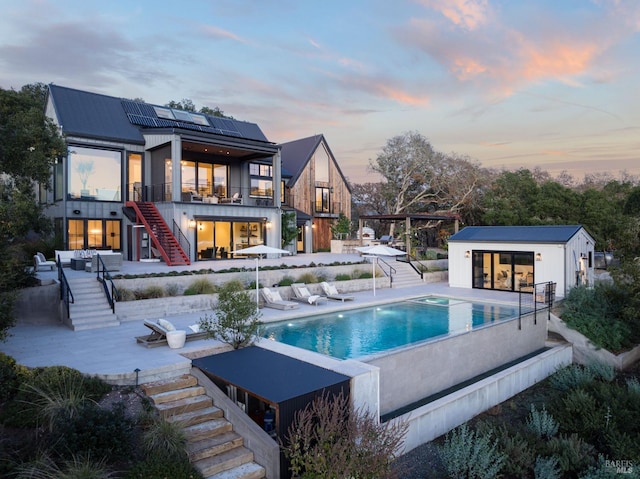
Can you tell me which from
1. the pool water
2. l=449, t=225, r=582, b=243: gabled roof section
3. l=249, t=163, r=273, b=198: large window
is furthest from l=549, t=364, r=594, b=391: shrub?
l=249, t=163, r=273, b=198: large window

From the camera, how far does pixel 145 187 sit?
22.3m

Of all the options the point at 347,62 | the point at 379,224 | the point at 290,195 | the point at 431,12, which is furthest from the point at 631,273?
the point at 379,224

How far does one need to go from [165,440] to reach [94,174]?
1843cm

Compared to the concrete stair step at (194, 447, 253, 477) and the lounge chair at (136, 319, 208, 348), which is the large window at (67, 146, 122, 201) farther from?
the concrete stair step at (194, 447, 253, 477)

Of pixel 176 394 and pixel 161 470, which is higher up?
pixel 176 394

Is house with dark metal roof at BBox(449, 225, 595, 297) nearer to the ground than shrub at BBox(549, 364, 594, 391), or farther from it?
farther from it

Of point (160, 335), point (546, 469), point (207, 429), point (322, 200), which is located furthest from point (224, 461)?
point (322, 200)

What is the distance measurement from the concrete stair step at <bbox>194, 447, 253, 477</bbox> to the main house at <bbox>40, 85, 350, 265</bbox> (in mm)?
13407

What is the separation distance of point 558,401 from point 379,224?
41.2m

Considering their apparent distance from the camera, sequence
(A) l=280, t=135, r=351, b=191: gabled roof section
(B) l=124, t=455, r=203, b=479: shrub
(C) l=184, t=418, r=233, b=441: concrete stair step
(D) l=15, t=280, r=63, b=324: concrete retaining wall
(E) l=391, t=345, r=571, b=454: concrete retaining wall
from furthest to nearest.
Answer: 1. (A) l=280, t=135, r=351, b=191: gabled roof section
2. (D) l=15, t=280, r=63, b=324: concrete retaining wall
3. (E) l=391, t=345, r=571, b=454: concrete retaining wall
4. (C) l=184, t=418, r=233, b=441: concrete stair step
5. (B) l=124, t=455, r=203, b=479: shrub

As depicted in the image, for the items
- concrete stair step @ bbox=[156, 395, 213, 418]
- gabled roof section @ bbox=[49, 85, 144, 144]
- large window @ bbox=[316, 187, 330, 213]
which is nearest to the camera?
concrete stair step @ bbox=[156, 395, 213, 418]

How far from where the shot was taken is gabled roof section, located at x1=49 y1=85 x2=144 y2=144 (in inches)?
805

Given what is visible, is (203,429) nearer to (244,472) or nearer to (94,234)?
(244,472)

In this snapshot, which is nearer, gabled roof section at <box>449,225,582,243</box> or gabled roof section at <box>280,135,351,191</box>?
gabled roof section at <box>449,225,582,243</box>
